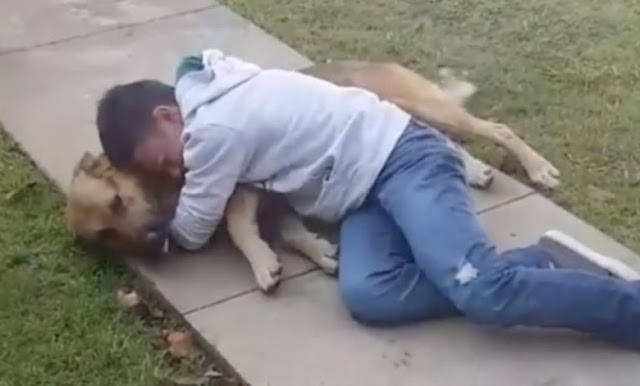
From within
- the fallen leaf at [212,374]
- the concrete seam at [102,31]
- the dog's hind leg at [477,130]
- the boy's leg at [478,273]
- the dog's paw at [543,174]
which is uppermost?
the boy's leg at [478,273]

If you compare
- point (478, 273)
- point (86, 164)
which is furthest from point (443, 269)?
point (86, 164)

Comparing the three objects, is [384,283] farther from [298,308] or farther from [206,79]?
[206,79]

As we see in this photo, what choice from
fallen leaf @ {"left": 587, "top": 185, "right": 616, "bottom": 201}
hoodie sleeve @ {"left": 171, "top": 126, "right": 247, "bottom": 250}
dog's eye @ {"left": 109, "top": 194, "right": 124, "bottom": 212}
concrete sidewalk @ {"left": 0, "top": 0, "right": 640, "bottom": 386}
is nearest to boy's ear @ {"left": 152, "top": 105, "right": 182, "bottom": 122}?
hoodie sleeve @ {"left": 171, "top": 126, "right": 247, "bottom": 250}

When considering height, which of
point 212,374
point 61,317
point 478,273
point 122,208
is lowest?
point 61,317

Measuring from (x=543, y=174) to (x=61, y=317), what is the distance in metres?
1.54

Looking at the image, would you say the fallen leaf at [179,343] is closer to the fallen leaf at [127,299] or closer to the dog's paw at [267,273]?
the fallen leaf at [127,299]

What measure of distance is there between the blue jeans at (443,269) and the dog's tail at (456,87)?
31.2 inches

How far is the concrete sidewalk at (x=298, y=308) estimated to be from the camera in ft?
11.5

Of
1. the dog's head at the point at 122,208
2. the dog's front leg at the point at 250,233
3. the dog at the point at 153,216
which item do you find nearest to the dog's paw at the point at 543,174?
the dog at the point at 153,216

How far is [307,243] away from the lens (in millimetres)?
3990

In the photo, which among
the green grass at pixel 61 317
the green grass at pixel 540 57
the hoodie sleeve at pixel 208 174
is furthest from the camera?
the green grass at pixel 540 57

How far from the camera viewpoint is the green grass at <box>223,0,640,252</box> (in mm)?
4398

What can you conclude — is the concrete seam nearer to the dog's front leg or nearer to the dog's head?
the dog's head

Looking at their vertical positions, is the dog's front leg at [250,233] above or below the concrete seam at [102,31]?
above
